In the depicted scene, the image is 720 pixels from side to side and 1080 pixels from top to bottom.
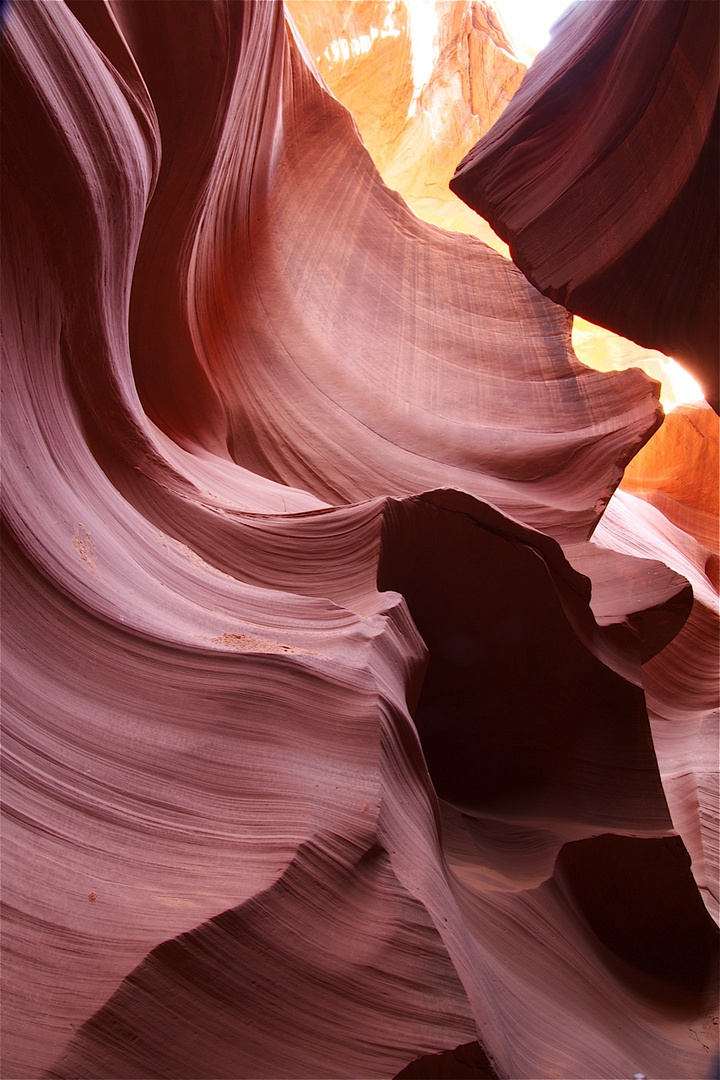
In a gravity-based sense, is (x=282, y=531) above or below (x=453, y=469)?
above

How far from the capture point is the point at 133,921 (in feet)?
→ 4.87

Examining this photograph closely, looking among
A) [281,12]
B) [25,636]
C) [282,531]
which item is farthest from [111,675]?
[281,12]

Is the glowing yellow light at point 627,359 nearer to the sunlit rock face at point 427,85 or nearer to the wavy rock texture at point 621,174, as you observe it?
the sunlit rock face at point 427,85

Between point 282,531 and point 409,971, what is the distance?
146cm

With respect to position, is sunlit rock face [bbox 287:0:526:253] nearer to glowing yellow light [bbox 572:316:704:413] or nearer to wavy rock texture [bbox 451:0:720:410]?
glowing yellow light [bbox 572:316:704:413]

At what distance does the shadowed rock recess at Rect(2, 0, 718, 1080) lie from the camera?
5.09ft

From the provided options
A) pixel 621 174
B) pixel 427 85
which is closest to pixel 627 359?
pixel 427 85

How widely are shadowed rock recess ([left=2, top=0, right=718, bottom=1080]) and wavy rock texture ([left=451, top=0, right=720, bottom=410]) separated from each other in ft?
0.05

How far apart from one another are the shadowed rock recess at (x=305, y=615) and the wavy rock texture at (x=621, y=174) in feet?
0.05

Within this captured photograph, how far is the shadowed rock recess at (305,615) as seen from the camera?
155 centimetres

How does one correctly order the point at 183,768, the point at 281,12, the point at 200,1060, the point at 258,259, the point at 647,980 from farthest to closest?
the point at 258,259
the point at 281,12
the point at 647,980
the point at 183,768
the point at 200,1060

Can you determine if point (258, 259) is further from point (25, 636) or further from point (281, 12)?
point (25, 636)

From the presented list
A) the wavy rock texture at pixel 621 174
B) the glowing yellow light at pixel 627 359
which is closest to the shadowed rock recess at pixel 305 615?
the wavy rock texture at pixel 621 174

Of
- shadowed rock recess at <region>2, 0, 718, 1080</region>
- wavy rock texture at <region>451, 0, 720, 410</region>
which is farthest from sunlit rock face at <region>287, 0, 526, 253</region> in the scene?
wavy rock texture at <region>451, 0, 720, 410</region>
